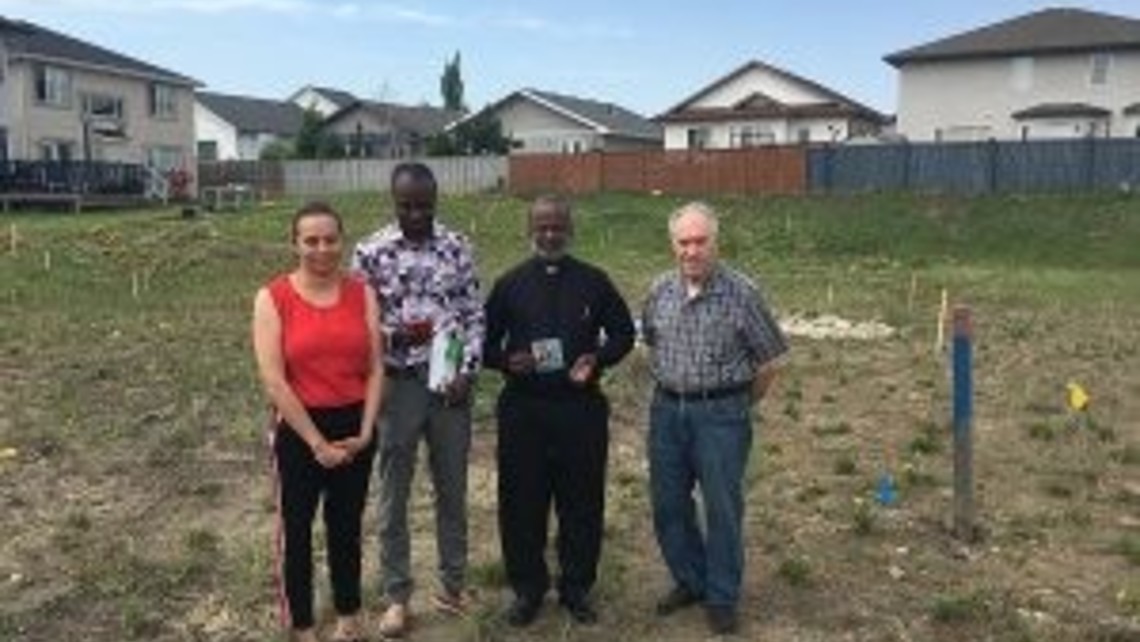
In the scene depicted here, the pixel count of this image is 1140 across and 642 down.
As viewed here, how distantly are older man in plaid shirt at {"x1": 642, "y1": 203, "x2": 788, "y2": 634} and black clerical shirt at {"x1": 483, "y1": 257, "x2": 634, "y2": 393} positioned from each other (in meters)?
0.25

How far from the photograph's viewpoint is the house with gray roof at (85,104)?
54250 millimetres

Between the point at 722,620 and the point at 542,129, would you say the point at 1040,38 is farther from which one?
the point at 722,620

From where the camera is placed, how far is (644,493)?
30.8 feet

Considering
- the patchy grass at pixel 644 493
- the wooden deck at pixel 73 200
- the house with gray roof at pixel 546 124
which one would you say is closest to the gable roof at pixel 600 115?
the house with gray roof at pixel 546 124

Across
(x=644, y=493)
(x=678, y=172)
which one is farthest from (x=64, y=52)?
(x=644, y=493)

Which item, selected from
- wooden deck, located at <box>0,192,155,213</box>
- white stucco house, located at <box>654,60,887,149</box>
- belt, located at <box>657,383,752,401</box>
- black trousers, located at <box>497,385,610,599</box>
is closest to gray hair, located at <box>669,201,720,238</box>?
belt, located at <box>657,383,752,401</box>

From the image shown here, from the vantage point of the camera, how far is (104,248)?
27.8 meters

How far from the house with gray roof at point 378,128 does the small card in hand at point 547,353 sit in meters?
71.1

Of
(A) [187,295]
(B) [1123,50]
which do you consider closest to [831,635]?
(A) [187,295]

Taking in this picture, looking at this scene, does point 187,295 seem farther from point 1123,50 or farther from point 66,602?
point 1123,50

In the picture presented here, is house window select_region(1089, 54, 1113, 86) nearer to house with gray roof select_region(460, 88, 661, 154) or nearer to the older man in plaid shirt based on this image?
house with gray roof select_region(460, 88, 661, 154)

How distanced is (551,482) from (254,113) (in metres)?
85.7

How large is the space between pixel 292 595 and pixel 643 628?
1.59m

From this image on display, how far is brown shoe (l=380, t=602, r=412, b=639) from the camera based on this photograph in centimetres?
687
